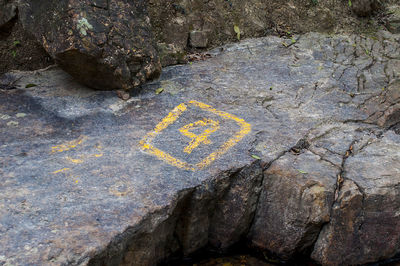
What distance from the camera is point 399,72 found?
13.9 ft

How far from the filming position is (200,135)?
3205 millimetres

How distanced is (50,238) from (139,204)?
535 millimetres

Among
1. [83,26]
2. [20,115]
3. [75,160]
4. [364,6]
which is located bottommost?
[75,160]

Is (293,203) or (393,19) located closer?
(293,203)

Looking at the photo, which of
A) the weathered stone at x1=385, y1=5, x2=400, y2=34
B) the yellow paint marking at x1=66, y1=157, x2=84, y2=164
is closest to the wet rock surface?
the yellow paint marking at x1=66, y1=157, x2=84, y2=164

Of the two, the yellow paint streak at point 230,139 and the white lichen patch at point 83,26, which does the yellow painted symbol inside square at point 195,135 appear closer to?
the yellow paint streak at point 230,139

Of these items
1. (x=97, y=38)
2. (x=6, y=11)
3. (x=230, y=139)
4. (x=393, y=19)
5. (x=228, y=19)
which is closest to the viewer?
(x=230, y=139)

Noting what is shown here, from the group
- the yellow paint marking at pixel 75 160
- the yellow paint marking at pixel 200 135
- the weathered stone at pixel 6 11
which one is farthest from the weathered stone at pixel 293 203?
the weathered stone at pixel 6 11

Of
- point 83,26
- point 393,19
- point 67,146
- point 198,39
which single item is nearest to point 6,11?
point 83,26

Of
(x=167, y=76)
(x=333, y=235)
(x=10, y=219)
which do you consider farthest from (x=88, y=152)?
(x=333, y=235)

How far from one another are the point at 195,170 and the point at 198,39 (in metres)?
2.28

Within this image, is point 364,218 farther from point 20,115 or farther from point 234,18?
point 234,18

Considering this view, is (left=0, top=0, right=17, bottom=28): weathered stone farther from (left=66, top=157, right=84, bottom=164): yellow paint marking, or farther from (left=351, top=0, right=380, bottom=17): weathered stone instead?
(left=351, top=0, right=380, bottom=17): weathered stone

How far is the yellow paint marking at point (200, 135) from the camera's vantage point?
3.08 m
